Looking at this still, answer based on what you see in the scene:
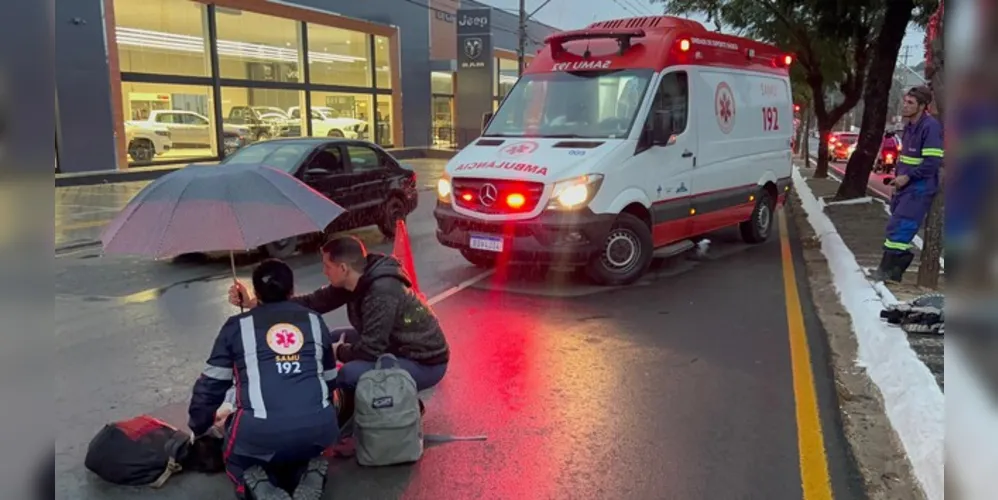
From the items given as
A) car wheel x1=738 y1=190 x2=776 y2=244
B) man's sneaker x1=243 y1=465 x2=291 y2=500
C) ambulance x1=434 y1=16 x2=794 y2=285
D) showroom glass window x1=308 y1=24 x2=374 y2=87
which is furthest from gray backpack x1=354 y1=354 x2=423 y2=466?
showroom glass window x1=308 y1=24 x2=374 y2=87

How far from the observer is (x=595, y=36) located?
29.5ft

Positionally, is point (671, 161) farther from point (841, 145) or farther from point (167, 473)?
point (841, 145)

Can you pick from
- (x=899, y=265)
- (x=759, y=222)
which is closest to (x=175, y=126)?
(x=759, y=222)

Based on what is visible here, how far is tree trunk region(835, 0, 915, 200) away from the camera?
44.7ft

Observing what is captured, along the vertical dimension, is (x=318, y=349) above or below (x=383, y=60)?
below

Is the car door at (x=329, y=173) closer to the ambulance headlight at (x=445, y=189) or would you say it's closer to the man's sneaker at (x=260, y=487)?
the ambulance headlight at (x=445, y=189)

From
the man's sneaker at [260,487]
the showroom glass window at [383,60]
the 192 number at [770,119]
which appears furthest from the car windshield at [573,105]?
the showroom glass window at [383,60]

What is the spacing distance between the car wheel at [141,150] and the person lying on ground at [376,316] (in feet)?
62.8

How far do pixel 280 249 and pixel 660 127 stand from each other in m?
4.90

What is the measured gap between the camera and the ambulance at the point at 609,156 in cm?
765

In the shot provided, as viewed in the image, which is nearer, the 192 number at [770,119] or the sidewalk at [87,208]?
the 192 number at [770,119]

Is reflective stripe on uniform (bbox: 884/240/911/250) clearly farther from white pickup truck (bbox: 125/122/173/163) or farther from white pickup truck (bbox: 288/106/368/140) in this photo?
white pickup truck (bbox: 288/106/368/140)

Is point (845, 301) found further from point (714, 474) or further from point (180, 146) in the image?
point (180, 146)

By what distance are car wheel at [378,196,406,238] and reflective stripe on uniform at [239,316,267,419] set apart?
27.1ft
